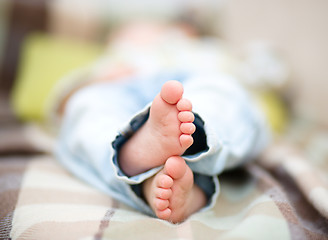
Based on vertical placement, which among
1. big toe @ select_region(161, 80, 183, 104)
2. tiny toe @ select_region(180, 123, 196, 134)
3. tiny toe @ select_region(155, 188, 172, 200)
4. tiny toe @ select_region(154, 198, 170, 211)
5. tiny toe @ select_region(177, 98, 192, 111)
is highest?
big toe @ select_region(161, 80, 183, 104)

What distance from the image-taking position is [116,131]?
438mm

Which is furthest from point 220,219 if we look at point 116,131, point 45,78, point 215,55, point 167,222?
point 45,78

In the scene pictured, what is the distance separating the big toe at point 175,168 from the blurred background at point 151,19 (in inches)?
28.3

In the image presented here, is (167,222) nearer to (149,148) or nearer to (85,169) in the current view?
(149,148)

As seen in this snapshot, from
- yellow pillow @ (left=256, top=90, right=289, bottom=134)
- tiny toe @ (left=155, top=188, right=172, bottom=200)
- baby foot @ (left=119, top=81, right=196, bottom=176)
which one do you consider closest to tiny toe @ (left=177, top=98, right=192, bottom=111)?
baby foot @ (left=119, top=81, right=196, bottom=176)

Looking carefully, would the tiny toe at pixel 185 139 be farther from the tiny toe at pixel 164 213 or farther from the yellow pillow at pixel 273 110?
the yellow pillow at pixel 273 110

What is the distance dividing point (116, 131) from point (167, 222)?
154 mm

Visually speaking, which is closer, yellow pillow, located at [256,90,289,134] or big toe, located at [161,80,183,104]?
big toe, located at [161,80,183,104]

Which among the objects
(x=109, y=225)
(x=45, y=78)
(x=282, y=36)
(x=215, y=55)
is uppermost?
(x=282, y=36)

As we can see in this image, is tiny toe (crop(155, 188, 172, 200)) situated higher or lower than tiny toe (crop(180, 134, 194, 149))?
lower

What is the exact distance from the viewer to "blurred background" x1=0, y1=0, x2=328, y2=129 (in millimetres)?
962

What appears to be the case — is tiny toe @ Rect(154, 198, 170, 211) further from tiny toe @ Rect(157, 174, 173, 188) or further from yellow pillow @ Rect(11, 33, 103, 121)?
yellow pillow @ Rect(11, 33, 103, 121)

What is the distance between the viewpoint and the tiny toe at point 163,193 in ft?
1.25

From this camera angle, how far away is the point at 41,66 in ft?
3.50
